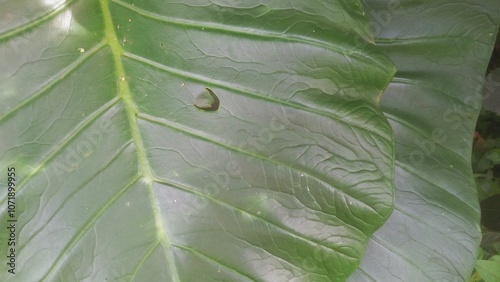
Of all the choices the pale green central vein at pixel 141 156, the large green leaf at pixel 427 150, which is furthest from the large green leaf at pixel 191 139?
the large green leaf at pixel 427 150

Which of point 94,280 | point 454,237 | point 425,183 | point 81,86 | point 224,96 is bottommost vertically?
point 454,237

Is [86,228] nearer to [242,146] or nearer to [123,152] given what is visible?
[123,152]

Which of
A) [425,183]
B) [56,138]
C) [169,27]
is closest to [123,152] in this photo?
[56,138]

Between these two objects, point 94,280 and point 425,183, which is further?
point 425,183

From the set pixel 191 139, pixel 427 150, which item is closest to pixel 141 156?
pixel 191 139

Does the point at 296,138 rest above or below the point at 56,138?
below
